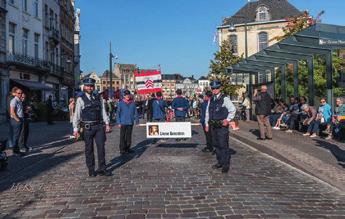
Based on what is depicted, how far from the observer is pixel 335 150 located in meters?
11.6

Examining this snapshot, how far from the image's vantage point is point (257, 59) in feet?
67.8

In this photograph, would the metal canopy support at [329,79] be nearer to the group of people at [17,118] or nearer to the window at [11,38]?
the group of people at [17,118]

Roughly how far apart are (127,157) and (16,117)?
303cm

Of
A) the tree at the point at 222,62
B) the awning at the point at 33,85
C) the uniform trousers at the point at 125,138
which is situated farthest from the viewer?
the tree at the point at 222,62

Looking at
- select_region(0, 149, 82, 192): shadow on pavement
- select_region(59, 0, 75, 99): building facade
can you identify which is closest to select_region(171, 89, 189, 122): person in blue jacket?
select_region(0, 149, 82, 192): shadow on pavement

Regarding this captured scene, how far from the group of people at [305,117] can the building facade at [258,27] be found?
45197 millimetres

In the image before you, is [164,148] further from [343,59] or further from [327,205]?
[343,59]

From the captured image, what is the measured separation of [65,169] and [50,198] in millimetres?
2802

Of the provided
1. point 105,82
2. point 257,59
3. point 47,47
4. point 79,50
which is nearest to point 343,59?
point 257,59

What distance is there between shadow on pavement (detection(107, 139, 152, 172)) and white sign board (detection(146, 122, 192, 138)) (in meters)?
0.61

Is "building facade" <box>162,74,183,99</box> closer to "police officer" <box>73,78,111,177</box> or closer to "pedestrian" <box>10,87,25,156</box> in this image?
"pedestrian" <box>10,87,25,156</box>

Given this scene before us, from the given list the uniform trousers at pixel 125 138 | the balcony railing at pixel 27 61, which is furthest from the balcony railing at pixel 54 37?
the uniform trousers at pixel 125 138

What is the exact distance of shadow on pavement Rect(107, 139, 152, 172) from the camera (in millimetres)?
10094

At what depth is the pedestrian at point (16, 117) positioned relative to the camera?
11.7 m
